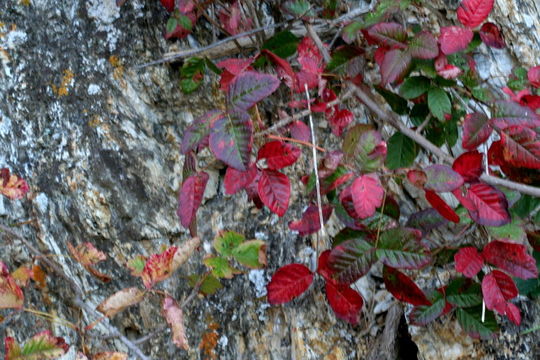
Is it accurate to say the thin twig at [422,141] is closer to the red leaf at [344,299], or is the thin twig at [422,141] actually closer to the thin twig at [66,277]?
the red leaf at [344,299]

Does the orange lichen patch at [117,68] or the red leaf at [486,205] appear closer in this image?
the red leaf at [486,205]

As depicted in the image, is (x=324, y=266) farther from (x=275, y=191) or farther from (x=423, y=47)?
(x=423, y=47)

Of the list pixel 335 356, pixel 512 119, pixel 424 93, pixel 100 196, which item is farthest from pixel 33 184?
pixel 512 119

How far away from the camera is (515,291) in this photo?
1.14 meters

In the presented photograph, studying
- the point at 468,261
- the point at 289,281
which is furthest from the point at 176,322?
the point at 468,261

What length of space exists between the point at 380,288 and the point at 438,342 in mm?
164

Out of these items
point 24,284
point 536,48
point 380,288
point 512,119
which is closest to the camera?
point 512,119

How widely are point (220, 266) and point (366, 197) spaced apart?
0.36 m

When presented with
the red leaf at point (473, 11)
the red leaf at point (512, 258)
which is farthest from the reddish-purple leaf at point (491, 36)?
the red leaf at point (512, 258)

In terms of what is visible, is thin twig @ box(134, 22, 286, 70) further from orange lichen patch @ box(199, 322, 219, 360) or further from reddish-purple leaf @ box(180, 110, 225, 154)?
orange lichen patch @ box(199, 322, 219, 360)

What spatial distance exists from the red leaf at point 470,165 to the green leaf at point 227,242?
16.6 inches

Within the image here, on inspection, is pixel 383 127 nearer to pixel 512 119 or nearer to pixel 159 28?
pixel 512 119

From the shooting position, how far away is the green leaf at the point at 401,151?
128 centimetres

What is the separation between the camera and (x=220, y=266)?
3.97 ft
